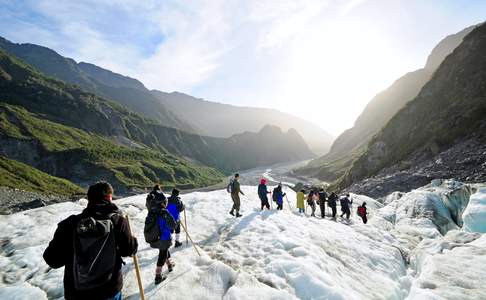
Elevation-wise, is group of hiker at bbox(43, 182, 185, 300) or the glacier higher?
group of hiker at bbox(43, 182, 185, 300)

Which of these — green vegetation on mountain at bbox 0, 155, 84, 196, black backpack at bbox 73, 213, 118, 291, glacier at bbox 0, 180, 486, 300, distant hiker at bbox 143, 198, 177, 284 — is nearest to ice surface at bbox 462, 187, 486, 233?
glacier at bbox 0, 180, 486, 300

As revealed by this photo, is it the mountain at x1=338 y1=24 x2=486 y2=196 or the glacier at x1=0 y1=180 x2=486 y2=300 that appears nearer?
the glacier at x1=0 y1=180 x2=486 y2=300

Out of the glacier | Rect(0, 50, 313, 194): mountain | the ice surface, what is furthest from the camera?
Rect(0, 50, 313, 194): mountain

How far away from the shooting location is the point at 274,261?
1145cm

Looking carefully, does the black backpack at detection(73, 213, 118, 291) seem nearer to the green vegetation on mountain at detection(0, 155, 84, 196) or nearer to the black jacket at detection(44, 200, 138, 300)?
the black jacket at detection(44, 200, 138, 300)

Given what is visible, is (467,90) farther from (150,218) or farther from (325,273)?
(150,218)

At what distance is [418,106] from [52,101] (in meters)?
198

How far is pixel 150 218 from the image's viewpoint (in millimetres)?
9508

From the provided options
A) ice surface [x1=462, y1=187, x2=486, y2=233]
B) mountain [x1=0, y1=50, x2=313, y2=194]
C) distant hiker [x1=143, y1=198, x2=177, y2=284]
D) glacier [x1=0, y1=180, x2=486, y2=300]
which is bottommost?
ice surface [x1=462, y1=187, x2=486, y2=233]

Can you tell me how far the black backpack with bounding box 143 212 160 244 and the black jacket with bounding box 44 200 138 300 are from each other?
3994mm

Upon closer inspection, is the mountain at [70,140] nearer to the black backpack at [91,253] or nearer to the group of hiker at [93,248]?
the group of hiker at [93,248]

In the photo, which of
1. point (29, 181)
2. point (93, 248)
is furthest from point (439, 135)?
point (29, 181)

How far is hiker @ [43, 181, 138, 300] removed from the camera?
4.81 metres

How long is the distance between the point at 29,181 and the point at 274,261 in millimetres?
88931
